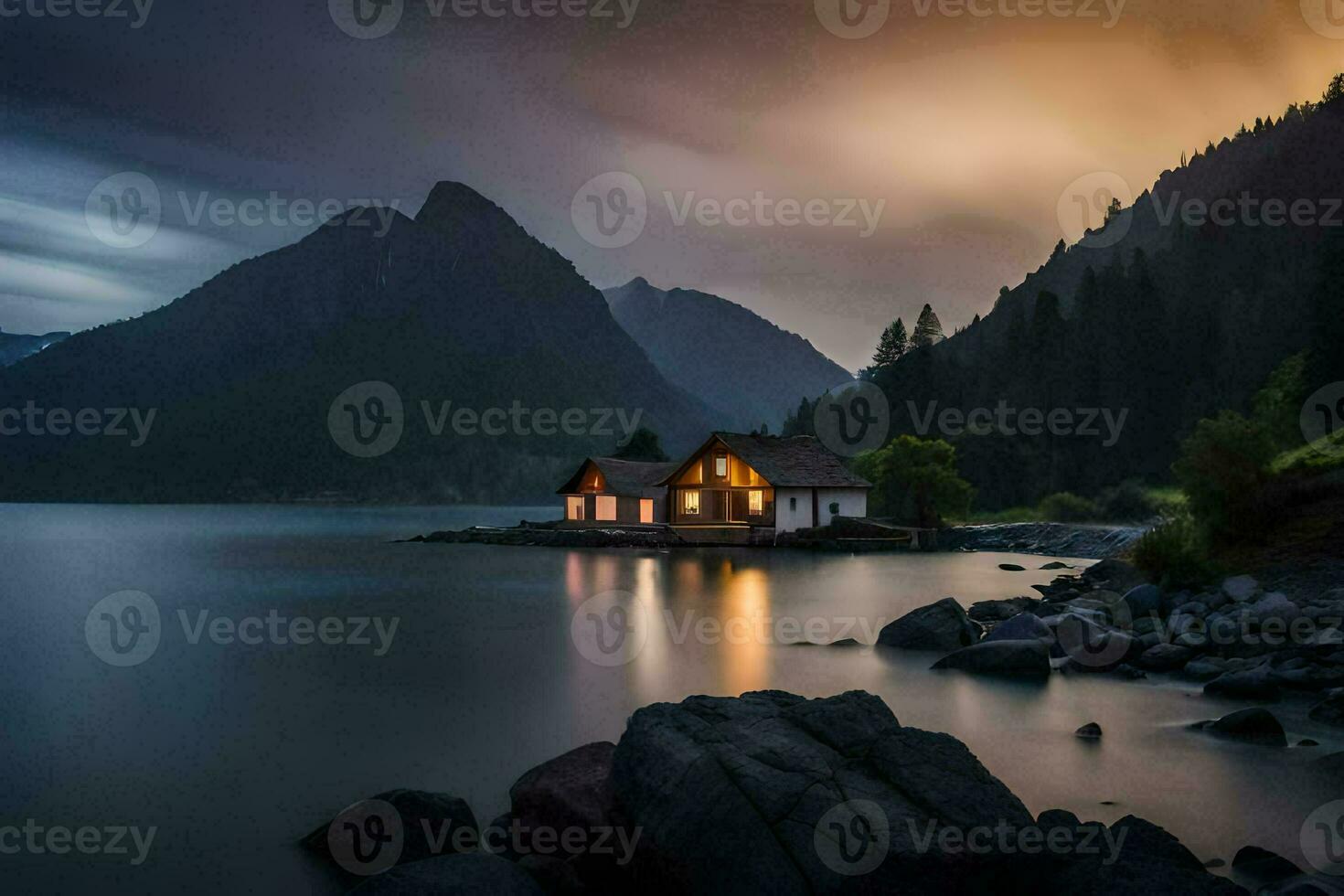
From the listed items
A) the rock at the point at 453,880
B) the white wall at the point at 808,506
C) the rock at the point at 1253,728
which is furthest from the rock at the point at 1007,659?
the white wall at the point at 808,506

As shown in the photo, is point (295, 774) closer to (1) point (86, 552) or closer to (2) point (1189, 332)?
(1) point (86, 552)

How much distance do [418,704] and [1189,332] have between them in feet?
338

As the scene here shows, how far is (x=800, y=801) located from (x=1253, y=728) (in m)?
8.89

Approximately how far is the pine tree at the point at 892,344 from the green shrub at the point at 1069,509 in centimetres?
5875

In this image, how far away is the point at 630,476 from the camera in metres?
68.6

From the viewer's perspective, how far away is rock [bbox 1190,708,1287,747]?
1201 centimetres

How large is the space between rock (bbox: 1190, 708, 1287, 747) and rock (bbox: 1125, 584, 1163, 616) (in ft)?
28.8

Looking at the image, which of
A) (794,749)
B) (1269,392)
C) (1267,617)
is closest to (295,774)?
(794,749)

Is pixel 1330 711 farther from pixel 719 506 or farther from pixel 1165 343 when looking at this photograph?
pixel 1165 343

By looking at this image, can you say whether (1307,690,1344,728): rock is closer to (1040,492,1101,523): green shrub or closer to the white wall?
the white wall

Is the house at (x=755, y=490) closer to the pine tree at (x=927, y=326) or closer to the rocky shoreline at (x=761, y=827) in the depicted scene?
the rocky shoreline at (x=761, y=827)

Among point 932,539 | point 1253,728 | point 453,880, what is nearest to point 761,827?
point 453,880

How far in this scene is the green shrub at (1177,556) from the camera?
2298cm

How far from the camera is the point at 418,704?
53.4 feet
